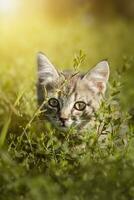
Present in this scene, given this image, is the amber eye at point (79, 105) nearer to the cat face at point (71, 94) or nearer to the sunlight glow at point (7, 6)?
the cat face at point (71, 94)

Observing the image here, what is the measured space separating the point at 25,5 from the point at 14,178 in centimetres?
1626

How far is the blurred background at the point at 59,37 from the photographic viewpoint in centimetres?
1026

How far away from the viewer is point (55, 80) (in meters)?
6.70

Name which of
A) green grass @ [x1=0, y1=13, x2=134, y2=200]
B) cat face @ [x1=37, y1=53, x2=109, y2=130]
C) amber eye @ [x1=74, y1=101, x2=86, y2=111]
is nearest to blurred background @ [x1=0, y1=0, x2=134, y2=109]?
cat face @ [x1=37, y1=53, x2=109, y2=130]

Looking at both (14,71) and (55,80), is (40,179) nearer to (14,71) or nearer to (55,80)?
(55,80)

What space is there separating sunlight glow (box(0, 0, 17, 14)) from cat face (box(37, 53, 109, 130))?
11458 mm

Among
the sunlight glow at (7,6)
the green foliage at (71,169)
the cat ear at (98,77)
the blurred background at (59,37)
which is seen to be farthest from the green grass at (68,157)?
the sunlight glow at (7,6)

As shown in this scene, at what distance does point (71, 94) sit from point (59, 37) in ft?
28.8

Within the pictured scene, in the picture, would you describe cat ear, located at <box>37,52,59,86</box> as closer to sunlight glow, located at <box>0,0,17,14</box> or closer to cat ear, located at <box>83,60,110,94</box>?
cat ear, located at <box>83,60,110,94</box>

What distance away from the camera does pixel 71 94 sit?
643 centimetres

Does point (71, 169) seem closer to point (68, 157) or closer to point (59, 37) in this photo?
point (68, 157)

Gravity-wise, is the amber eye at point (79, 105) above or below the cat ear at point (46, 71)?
below

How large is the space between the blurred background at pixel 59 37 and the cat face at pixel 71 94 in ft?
1.74

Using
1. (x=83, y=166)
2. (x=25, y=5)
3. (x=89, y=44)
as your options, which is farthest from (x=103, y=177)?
(x=25, y=5)
